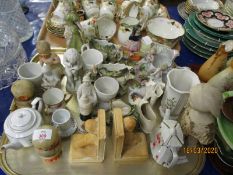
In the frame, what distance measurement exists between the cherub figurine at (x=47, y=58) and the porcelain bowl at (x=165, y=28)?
A: 0.39 metres

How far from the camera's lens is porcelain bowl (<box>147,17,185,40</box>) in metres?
1.03

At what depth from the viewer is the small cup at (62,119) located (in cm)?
70

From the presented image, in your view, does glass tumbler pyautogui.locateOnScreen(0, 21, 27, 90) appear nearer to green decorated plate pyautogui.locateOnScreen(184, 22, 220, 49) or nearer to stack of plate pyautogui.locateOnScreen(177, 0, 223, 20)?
green decorated plate pyautogui.locateOnScreen(184, 22, 220, 49)

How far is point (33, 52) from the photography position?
3.32 ft

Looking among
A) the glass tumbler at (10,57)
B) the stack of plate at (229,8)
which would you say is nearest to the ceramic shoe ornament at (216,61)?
the stack of plate at (229,8)

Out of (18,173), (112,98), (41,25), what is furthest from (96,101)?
(41,25)

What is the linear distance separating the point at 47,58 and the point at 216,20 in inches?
25.5

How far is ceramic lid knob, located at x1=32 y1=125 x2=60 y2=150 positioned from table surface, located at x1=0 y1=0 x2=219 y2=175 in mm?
169

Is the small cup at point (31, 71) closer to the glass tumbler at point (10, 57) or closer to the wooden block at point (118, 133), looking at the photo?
the glass tumbler at point (10, 57)

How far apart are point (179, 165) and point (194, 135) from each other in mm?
86

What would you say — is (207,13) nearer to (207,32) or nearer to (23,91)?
(207,32)

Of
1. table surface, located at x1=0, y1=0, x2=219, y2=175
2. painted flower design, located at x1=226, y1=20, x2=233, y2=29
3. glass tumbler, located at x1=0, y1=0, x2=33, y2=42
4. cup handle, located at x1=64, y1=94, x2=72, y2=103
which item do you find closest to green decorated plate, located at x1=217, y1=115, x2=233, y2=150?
table surface, located at x1=0, y1=0, x2=219, y2=175

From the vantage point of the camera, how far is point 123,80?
0.80 meters

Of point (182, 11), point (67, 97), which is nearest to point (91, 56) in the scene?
point (67, 97)
